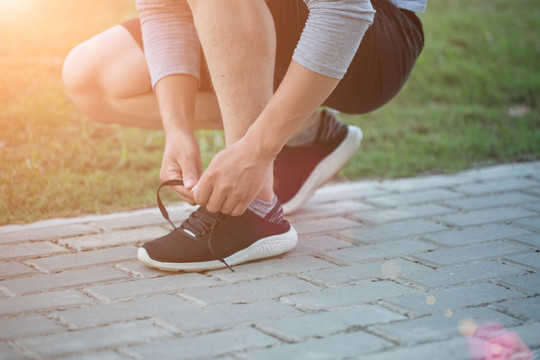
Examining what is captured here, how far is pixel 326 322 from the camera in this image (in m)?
1.69

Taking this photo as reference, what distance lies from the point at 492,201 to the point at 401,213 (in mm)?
404

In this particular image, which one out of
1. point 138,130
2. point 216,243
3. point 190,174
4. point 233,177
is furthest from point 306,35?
point 138,130

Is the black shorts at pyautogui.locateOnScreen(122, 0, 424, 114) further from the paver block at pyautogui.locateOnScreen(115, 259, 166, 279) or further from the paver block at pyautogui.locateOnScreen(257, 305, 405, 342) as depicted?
the paver block at pyautogui.locateOnScreen(257, 305, 405, 342)

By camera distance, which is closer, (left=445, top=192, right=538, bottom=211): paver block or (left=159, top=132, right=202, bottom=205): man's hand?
(left=159, top=132, right=202, bottom=205): man's hand

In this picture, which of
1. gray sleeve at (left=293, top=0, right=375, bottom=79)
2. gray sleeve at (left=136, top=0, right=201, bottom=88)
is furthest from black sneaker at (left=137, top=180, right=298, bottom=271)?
gray sleeve at (left=293, top=0, right=375, bottom=79)

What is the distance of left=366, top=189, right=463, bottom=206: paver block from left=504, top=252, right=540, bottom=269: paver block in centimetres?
66

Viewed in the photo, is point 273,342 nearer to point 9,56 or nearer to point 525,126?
point 525,126

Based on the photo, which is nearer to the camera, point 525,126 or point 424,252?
point 424,252

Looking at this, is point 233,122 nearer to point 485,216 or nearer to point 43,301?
point 43,301

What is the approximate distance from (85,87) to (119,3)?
10.2 feet

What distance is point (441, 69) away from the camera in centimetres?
522

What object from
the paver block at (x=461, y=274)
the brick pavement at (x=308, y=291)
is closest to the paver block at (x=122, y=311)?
the brick pavement at (x=308, y=291)

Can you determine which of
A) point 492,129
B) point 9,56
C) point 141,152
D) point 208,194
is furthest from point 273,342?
point 9,56

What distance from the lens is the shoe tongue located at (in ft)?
6.92
